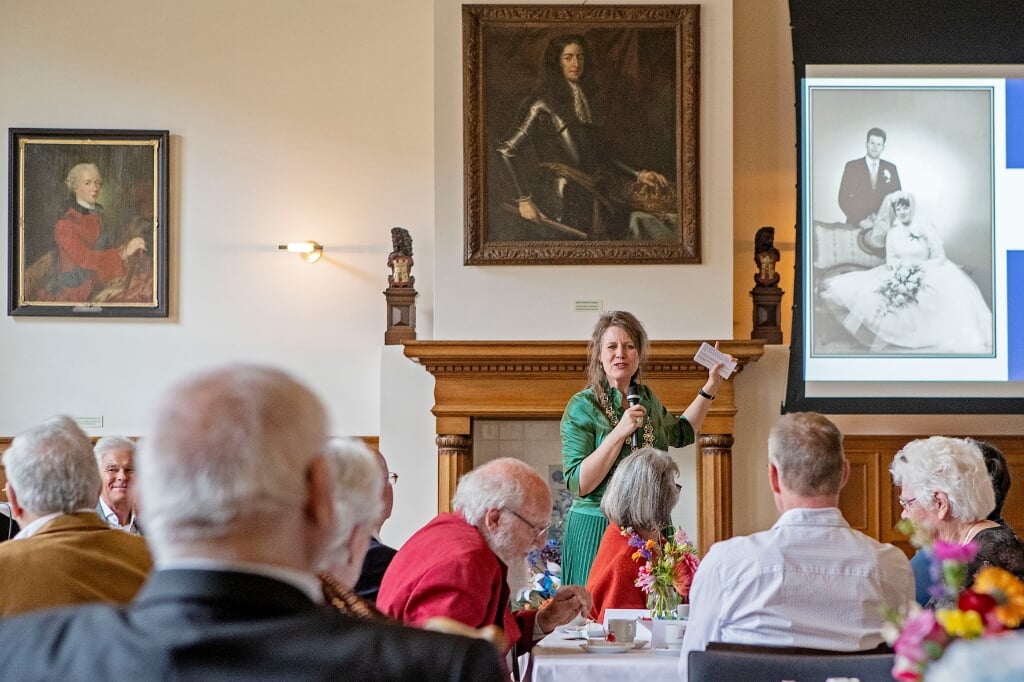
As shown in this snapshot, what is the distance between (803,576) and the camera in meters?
2.71

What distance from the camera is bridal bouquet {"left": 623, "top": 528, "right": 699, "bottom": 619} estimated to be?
3562 mm

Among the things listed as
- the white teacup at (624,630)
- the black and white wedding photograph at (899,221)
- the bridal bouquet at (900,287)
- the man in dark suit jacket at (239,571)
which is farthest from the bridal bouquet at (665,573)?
the bridal bouquet at (900,287)

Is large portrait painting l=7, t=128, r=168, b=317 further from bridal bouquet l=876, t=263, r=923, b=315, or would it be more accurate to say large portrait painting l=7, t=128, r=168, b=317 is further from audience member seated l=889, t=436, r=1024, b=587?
audience member seated l=889, t=436, r=1024, b=587

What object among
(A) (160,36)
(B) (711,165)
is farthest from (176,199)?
(B) (711,165)

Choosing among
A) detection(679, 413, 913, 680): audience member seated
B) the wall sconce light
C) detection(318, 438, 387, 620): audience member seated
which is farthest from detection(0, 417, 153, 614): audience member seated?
the wall sconce light

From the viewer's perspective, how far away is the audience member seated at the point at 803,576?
8.85 feet

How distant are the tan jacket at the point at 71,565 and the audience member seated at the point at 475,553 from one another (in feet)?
1.73

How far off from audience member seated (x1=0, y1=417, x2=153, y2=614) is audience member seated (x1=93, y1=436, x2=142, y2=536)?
1639mm

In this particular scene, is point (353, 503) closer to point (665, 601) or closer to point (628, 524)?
point (665, 601)

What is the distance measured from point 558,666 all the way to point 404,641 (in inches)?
73.2

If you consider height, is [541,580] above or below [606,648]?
above

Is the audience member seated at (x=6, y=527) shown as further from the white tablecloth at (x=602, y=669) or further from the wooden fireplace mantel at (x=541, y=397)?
the wooden fireplace mantel at (x=541, y=397)

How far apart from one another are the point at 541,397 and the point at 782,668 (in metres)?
5.81

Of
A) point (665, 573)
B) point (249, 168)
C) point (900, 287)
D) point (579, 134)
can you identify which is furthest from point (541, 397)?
point (665, 573)
